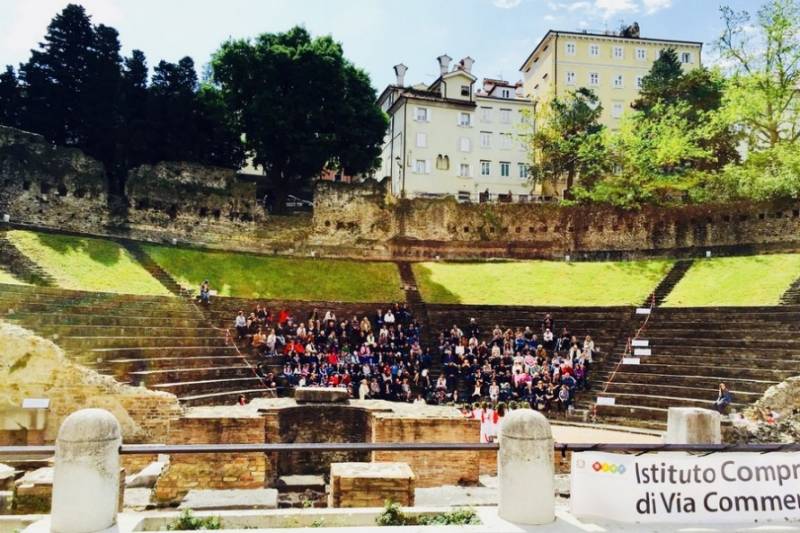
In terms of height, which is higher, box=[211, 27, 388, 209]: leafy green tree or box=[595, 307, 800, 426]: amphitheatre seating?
box=[211, 27, 388, 209]: leafy green tree

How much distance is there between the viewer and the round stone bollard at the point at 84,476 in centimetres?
454

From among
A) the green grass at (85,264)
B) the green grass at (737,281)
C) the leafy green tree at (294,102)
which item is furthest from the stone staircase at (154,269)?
the green grass at (737,281)

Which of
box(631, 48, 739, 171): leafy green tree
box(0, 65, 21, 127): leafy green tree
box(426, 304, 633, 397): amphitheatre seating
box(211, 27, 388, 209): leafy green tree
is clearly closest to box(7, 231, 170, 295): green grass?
box(0, 65, 21, 127): leafy green tree

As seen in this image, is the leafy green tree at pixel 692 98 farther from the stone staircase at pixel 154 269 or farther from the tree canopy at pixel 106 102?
the stone staircase at pixel 154 269

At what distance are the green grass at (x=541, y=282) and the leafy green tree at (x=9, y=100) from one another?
81.4 feet

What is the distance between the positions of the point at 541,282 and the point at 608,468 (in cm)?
2578

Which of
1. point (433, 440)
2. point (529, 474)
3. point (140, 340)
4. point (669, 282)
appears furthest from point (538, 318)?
point (529, 474)

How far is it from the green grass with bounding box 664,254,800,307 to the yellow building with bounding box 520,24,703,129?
82.3 ft

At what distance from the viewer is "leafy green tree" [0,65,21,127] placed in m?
32.3

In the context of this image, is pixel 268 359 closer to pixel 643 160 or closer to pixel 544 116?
pixel 643 160

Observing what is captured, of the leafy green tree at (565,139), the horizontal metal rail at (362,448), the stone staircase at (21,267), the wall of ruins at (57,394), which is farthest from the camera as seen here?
the leafy green tree at (565,139)

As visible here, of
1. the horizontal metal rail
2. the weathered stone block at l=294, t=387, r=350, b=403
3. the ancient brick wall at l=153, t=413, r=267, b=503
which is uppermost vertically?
the horizontal metal rail

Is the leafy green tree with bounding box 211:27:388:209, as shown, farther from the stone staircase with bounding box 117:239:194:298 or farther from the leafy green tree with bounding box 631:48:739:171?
the leafy green tree with bounding box 631:48:739:171

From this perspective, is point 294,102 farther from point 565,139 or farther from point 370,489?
point 370,489
